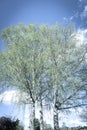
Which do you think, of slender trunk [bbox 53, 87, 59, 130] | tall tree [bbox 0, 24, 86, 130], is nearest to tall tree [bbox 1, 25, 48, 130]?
tall tree [bbox 0, 24, 86, 130]

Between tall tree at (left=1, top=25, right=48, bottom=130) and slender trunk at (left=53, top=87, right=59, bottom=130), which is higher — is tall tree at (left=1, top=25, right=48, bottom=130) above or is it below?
above

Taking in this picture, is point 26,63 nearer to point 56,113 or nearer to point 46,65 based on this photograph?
point 46,65

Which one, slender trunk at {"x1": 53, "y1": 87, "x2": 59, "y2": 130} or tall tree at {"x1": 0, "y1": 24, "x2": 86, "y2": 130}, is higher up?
tall tree at {"x1": 0, "y1": 24, "x2": 86, "y2": 130}

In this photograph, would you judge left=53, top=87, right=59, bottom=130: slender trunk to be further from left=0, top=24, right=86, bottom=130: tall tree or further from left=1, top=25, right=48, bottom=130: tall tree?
left=1, top=25, right=48, bottom=130: tall tree

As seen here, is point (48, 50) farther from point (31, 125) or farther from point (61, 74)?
point (31, 125)

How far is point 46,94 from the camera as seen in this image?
21906mm

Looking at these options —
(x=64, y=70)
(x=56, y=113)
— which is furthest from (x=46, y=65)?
(x=56, y=113)

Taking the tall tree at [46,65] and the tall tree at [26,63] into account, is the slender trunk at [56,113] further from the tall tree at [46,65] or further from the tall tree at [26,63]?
the tall tree at [26,63]

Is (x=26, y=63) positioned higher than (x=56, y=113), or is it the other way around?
(x=26, y=63)

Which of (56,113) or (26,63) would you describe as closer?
Result: (56,113)

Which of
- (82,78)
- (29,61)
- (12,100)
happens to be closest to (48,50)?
(29,61)

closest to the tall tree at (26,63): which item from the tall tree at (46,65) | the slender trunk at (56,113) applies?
the tall tree at (46,65)

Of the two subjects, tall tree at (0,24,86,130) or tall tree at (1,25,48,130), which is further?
tall tree at (1,25,48,130)

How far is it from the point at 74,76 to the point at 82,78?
69 centimetres
